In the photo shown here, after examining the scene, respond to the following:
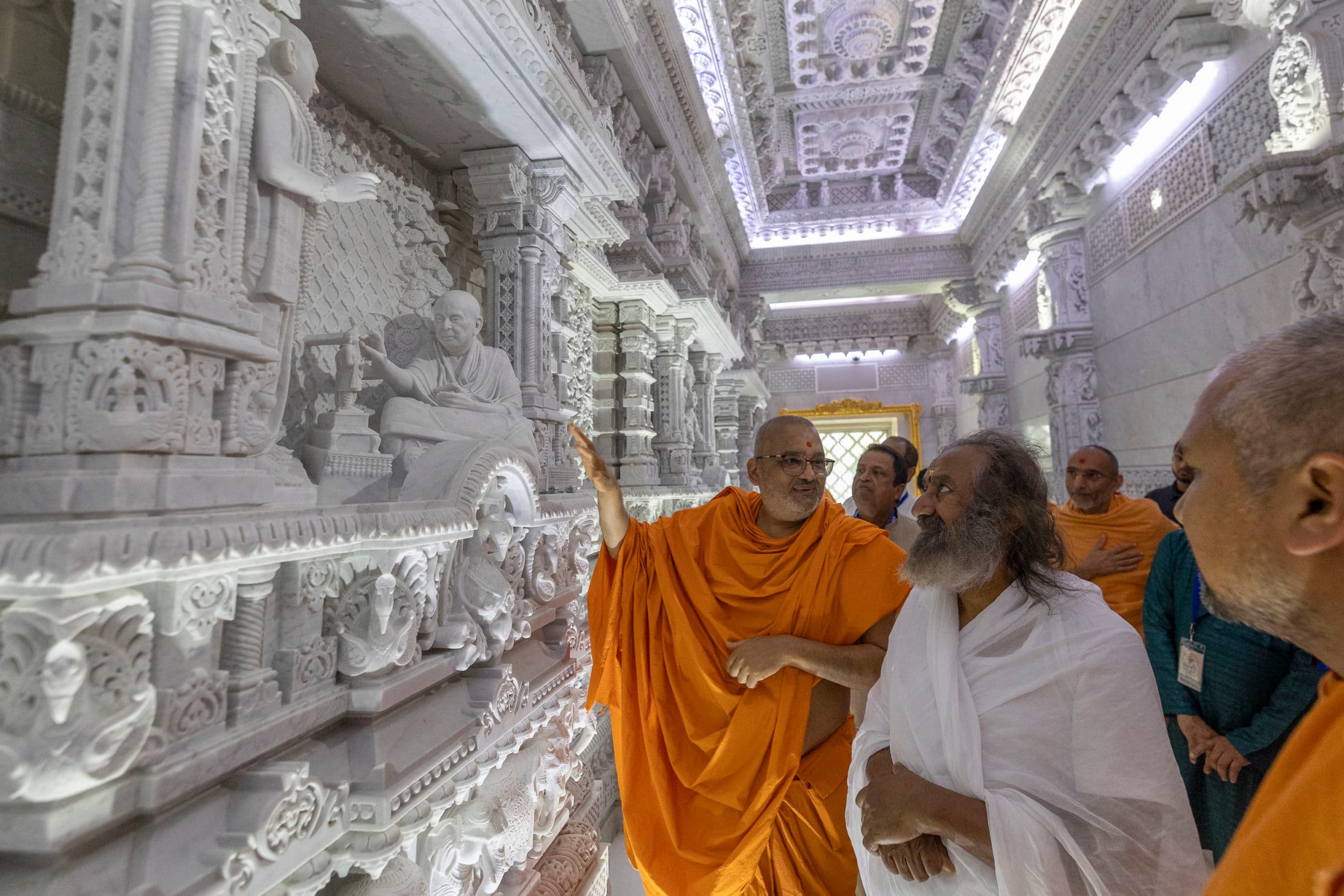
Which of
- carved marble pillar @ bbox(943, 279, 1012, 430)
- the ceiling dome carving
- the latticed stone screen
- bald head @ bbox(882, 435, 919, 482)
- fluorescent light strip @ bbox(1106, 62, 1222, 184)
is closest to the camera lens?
bald head @ bbox(882, 435, 919, 482)

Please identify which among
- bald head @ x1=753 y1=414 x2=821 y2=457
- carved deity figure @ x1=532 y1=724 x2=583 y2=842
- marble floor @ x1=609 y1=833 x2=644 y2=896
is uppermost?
bald head @ x1=753 y1=414 x2=821 y2=457

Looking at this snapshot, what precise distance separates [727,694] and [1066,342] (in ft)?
20.1

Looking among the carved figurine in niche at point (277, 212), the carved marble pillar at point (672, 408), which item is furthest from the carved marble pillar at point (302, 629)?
the carved marble pillar at point (672, 408)

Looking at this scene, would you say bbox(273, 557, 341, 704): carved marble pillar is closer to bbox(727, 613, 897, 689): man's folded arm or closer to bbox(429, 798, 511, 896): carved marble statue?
bbox(429, 798, 511, 896): carved marble statue

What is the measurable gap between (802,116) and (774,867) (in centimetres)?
902

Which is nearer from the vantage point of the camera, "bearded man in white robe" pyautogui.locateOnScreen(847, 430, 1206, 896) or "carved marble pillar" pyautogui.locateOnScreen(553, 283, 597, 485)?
"bearded man in white robe" pyautogui.locateOnScreen(847, 430, 1206, 896)

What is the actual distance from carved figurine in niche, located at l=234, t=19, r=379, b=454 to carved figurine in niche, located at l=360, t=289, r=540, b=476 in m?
0.69

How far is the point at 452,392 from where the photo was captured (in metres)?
2.65

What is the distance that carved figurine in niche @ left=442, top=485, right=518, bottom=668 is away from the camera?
87.9 inches

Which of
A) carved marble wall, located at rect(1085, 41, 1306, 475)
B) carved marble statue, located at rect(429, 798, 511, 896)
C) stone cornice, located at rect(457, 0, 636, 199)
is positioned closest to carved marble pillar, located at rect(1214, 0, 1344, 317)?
carved marble wall, located at rect(1085, 41, 1306, 475)

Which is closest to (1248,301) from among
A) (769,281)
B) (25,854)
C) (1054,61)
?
(1054,61)

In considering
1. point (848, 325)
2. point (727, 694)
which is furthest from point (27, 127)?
point (848, 325)

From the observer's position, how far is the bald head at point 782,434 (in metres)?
2.28

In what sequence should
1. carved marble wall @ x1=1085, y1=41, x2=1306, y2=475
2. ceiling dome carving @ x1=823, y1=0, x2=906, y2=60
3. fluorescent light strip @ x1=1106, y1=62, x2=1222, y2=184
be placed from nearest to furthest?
1. carved marble wall @ x1=1085, y1=41, x2=1306, y2=475
2. fluorescent light strip @ x1=1106, y1=62, x2=1222, y2=184
3. ceiling dome carving @ x1=823, y1=0, x2=906, y2=60
